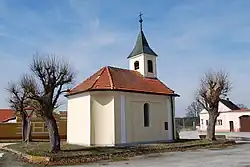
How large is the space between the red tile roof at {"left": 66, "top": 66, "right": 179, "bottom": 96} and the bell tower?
852mm

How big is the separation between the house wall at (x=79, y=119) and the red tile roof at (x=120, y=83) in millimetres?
759

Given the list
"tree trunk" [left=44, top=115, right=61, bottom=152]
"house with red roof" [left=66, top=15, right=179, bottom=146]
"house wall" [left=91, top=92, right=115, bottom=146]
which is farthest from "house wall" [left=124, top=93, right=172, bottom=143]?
"tree trunk" [left=44, top=115, right=61, bottom=152]

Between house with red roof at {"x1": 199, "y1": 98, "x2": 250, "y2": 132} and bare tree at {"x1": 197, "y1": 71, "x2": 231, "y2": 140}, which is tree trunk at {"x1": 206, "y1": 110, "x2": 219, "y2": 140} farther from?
house with red roof at {"x1": 199, "y1": 98, "x2": 250, "y2": 132}

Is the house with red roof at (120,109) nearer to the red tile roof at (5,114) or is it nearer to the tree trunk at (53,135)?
the tree trunk at (53,135)

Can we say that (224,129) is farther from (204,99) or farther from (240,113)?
(204,99)

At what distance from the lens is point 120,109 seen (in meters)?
26.1

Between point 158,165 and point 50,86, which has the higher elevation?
point 50,86

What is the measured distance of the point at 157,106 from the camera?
29609mm

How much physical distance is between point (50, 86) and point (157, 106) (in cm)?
1245

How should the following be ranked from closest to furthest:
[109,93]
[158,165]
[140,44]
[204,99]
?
1. [158,165]
2. [109,93]
3. [204,99]
4. [140,44]

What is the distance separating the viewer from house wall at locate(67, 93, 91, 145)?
2588 centimetres

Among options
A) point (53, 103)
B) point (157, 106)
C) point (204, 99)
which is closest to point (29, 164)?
point (53, 103)

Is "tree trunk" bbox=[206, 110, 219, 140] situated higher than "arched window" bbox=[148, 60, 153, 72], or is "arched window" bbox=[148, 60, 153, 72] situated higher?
"arched window" bbox=[148, 60, 153, 72]

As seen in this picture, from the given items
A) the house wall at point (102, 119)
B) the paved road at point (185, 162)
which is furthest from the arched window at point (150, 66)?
the paved road at point (185, 162)
